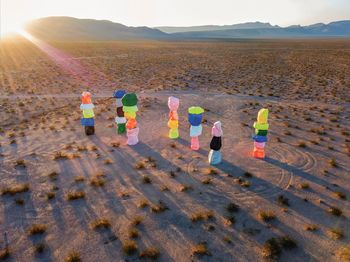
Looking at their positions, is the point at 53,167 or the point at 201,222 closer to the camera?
the point at 201,222

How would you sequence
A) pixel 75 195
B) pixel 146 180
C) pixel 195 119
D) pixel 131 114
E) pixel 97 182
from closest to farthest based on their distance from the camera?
pixel 75 195, pixel 97 182, pixel 146 180, pixel 195 119, pixel 131 114

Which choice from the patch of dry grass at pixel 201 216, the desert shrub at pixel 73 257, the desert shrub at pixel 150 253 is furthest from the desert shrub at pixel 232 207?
the desert shrub at pixel 73 257

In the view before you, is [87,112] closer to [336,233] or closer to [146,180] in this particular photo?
[146,180]

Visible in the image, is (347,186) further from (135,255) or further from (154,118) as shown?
(154,118)

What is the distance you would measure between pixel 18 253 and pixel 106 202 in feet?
8.77

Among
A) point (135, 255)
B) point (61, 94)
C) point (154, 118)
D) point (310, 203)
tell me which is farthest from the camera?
point (61, 94)

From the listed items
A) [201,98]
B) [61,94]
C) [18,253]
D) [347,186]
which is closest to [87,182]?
[18,253]

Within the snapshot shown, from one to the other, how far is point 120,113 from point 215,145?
544 centimetres

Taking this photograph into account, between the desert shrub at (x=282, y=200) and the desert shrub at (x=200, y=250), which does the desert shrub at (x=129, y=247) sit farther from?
the desert shrub at (x=282, y=200)

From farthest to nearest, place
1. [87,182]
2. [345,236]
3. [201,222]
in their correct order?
[87,182] < [201,222] < [345,236]

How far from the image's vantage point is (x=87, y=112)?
14.5m

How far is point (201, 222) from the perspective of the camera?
26.9ft

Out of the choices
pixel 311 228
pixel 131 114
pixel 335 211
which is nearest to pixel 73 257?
pixel 311 228

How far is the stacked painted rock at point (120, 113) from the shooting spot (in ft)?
47.4
